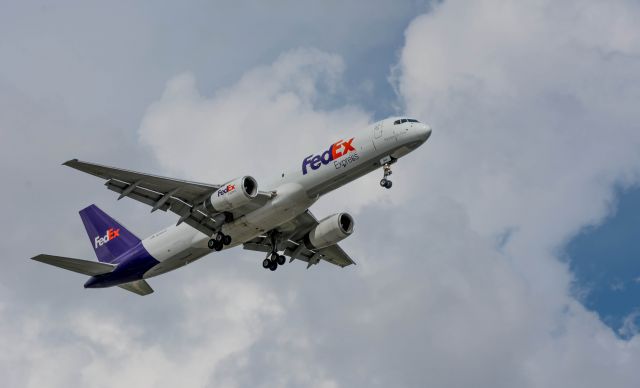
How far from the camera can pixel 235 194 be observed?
5119cm

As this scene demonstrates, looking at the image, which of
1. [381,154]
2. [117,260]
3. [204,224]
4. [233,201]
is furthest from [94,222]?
[381,154]

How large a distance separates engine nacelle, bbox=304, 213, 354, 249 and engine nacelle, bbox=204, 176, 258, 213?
26.8 feet

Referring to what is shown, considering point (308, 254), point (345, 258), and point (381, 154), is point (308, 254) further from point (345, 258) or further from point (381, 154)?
point (381, 154)

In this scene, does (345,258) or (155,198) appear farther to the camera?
(345,258)

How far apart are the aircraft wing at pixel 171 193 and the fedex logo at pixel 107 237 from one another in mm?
7864

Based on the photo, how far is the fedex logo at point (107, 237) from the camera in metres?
60.6

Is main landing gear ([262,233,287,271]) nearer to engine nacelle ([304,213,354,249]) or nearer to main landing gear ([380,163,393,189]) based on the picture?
engine nacelle ([304,213,354,249])

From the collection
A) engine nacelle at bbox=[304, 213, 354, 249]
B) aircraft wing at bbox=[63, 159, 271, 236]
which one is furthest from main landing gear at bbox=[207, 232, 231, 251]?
engine nacelle at bbox=[304, 213, 354, 249]

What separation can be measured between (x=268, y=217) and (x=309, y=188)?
2.77 metres

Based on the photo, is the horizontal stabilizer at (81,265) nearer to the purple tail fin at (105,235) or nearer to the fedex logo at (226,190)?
the purple tail fin at (105,235)

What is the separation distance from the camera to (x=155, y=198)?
53031 mm

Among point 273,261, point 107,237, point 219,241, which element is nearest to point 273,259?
point 273,261

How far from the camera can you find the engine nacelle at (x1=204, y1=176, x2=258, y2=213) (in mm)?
51125

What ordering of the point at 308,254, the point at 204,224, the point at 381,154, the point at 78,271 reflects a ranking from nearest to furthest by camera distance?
the point at 381,154
the point at 204,224
the point at 78,271
the point at 308,254
